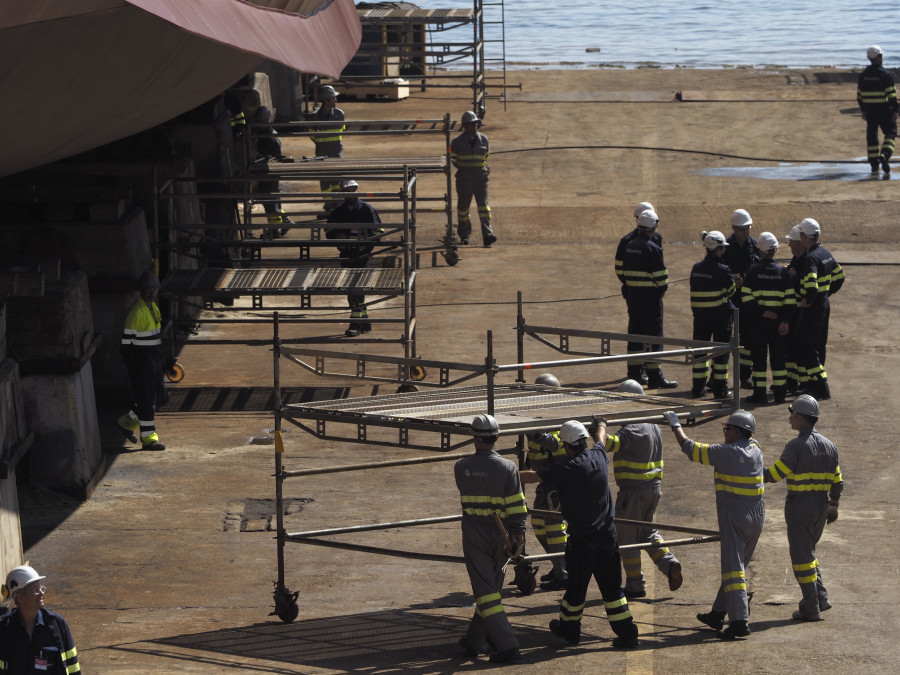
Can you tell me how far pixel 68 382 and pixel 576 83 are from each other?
26.3 meters

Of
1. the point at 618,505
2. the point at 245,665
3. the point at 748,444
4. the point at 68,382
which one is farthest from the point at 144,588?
the point at 748,444

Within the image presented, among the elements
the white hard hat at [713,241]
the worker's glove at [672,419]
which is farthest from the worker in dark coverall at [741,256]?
the worker's glove at [672,419]

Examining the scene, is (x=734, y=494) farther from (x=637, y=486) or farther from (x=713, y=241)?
(x=713, y=241)

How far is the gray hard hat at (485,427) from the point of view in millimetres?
9164

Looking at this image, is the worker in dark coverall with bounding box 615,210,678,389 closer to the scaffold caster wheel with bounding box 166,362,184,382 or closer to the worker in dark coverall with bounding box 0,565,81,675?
the scaffold caster wheel with bounding box 166,362,184,382

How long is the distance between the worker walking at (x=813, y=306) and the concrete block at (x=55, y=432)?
7.52m

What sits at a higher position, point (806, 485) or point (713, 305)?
point (713, 305)

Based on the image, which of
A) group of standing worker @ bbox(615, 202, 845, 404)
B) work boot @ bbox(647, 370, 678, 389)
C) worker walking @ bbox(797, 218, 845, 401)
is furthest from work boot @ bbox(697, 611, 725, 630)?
work boot @ bbox(647, 370, 678, 389)

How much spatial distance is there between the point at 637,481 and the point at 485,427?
170 centimetres

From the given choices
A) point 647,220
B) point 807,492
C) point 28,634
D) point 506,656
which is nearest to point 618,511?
point 807,492

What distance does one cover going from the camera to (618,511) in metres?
10.5

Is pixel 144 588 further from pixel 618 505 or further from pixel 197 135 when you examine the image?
pixel 197 135

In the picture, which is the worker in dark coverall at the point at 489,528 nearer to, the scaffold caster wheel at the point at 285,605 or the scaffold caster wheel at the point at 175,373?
the scaffold caster wheel at the point at 285,605

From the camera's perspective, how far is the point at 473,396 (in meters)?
10.8
